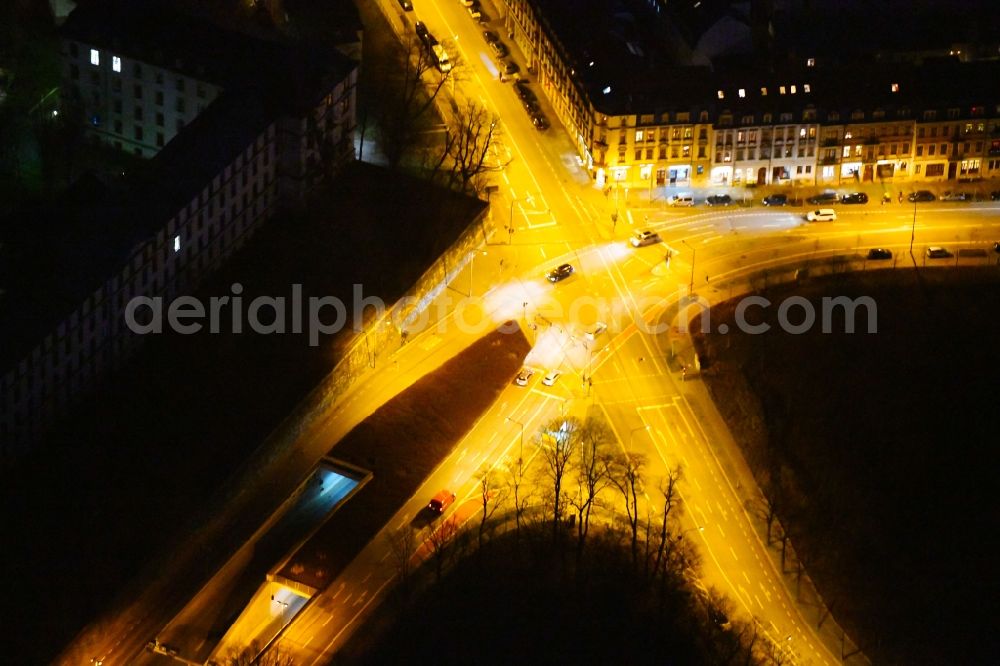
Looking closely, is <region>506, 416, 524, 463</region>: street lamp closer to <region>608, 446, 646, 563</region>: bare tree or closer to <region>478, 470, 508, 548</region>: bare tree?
<region>478, 470, 508, 548</region>: bare tree

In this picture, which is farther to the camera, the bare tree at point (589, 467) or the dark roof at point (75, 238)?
the bare tree at point (589, 467)

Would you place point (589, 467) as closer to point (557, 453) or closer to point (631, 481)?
point (557, 453)

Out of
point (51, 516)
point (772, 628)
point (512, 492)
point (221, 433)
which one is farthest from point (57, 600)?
point (772, 628)

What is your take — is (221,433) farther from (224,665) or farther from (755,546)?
(755,546)

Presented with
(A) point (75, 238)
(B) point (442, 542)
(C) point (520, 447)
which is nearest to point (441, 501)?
(B) point (442, 542)

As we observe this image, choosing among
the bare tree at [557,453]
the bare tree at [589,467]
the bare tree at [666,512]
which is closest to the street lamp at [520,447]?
the bare tree at [557,453]

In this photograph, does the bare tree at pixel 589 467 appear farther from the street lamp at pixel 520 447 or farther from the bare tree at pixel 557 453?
the street lamp at pixel 520 447
